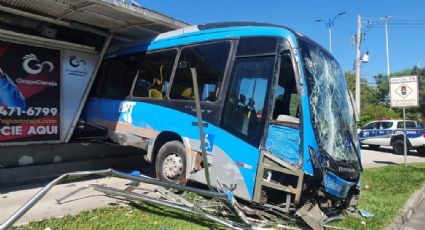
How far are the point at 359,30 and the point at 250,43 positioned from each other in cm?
2868

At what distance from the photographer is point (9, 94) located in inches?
358

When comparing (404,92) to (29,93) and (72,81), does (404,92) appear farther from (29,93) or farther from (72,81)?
(29,93)

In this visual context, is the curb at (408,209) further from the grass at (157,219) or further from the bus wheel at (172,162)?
the bus wheel at (172,162)

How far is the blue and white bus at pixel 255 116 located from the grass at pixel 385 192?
55 cm

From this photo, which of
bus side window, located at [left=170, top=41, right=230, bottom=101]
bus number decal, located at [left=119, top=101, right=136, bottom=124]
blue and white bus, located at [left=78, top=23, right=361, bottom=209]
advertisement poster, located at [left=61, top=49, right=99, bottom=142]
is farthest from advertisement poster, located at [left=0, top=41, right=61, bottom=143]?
bus side window, located at [left=170, top=41, right=230, bottom=101]

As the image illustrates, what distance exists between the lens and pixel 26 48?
30.9ft

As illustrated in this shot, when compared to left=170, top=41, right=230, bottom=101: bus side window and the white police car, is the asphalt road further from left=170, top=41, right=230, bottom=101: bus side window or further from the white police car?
left=170, top=41, right=230, bottom=101: bus side window

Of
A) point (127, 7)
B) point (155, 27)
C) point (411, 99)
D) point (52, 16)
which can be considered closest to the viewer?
point (127, 7)

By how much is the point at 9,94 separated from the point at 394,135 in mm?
19726

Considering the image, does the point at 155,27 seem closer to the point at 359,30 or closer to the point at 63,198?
the point at 63,198

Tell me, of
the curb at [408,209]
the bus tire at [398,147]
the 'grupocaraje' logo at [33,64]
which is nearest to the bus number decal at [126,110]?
the 'grupocaraje' logo at [33,64]

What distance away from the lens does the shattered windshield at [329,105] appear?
6488 mm

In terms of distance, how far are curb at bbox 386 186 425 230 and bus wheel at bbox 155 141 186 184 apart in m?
3.60

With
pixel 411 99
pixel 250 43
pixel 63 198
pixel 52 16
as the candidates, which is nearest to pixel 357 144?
pixel 250 43
